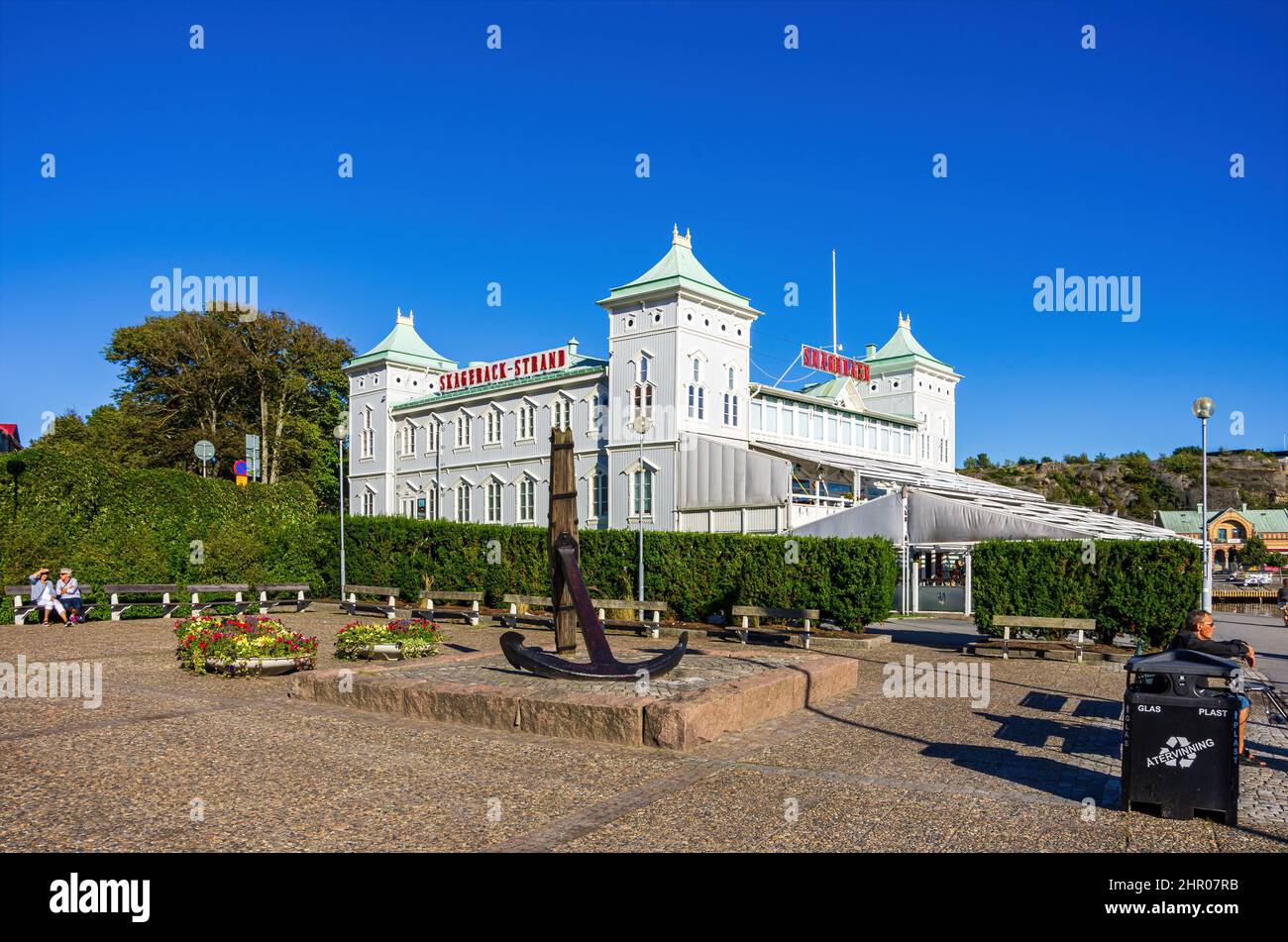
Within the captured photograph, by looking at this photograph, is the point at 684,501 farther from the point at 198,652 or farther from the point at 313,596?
the point at 198,652

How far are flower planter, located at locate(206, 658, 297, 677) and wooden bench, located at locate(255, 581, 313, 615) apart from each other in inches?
487

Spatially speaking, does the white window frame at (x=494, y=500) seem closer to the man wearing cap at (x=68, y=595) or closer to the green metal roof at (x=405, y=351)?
the green metal roof at (x=405, y=351)

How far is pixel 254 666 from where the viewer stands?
13.8 meters

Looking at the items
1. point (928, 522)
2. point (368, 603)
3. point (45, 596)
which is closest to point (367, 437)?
point (368, 603)

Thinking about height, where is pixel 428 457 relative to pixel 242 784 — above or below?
above

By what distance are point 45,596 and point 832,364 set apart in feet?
109

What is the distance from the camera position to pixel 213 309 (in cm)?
4981

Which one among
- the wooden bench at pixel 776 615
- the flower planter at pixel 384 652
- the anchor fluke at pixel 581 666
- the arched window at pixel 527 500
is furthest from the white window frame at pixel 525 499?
the anchor fluke at pixel 581 666

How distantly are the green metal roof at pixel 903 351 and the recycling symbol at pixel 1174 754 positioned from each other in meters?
44.8

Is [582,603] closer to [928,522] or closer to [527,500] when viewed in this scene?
[928,522]

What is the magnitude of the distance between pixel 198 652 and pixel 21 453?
13.6 meters
